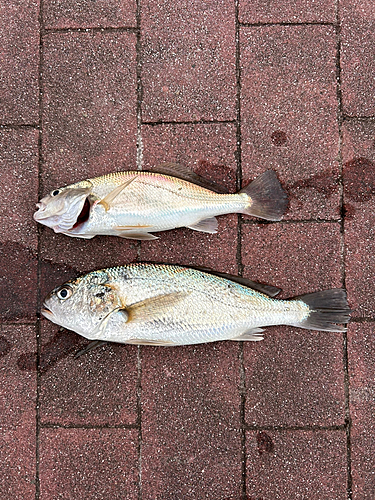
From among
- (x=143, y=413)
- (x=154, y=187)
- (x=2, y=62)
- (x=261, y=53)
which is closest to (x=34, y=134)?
(x=2, y=62)

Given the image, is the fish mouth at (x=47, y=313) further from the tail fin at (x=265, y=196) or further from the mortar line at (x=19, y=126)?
the tail fin at (x=265, y=196)

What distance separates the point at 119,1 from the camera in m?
3.58

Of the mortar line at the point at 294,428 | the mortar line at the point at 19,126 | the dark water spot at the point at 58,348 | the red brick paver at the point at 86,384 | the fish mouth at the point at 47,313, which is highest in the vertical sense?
the mortar line at the point at 19,126

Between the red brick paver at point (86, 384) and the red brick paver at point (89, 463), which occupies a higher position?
the red brick paver at point (86, 384)

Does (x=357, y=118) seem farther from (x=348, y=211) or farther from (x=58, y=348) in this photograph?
(x=58, y=348)

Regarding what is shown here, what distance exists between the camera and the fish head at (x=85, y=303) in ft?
10.2

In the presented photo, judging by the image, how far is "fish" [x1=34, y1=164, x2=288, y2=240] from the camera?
318 cm

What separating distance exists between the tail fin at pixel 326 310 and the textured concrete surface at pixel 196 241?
→ 0.16m

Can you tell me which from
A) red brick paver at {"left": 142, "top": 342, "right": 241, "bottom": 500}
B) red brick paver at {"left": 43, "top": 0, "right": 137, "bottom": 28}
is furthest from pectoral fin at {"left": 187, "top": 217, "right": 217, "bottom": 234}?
red brick paver at {"left": 43, "top": 0, "right": 137, "bottom": 28}

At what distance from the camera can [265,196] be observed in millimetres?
3367

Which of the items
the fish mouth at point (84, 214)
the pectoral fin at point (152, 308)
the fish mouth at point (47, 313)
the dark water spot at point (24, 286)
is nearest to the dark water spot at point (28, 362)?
the dark water spot at point (24, 286)

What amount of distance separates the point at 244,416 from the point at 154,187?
2047mm

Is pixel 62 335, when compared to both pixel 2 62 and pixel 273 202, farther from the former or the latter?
pixel 2 62

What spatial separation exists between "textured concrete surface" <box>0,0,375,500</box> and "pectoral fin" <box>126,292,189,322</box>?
0.44 metres
